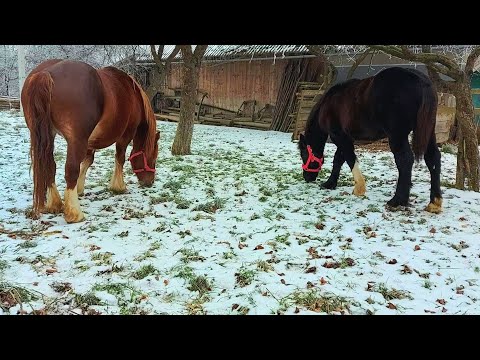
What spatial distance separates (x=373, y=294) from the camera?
300 centimetres

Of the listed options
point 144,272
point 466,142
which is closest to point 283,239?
point 144,272

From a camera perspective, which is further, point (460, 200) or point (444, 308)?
point (460, 200)

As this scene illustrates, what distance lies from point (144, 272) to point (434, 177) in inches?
162

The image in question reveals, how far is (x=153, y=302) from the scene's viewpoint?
9.28 ft

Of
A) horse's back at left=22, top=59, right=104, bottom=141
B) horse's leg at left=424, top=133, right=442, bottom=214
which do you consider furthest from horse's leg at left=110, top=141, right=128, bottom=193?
horse's leg at left=424, top=133, right=442, bottom=214

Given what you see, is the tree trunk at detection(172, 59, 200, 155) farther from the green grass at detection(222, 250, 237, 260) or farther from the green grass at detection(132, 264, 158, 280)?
the green grass at detection(132, 264, 158, 280)

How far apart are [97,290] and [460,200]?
5246 millimetres

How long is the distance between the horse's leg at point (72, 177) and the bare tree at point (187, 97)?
4.79 meters

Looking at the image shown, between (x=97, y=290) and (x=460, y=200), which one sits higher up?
(x=460, y=200)

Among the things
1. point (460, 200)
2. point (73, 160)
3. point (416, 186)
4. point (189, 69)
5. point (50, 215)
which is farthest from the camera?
point (189, 69)
